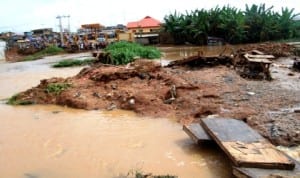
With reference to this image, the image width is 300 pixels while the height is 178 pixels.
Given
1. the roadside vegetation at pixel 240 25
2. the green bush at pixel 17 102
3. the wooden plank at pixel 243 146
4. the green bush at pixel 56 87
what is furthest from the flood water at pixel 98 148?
the roadside vegetation at pixel 240 25

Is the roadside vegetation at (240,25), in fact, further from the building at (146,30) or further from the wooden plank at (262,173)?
the wooden plank at (262,173)

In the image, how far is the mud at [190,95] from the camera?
7.14 meters

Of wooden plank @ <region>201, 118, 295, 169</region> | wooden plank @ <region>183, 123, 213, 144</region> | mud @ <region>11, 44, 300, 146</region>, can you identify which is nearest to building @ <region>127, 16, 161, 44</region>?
mud @ <region>11, 44, 300, 146</region>

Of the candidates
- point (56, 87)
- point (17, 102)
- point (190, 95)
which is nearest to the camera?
point (190, 95)

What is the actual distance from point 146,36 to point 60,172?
116 ft

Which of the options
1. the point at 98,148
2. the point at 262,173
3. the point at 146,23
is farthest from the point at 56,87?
A: the point at 146,23

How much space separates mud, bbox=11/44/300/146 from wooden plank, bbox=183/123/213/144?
1.06m

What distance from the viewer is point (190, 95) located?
928 cm

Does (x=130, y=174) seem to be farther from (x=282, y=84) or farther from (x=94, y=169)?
(x=282, y=84)

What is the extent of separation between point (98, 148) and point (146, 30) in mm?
41017

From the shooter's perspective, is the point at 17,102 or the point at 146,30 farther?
the point at 146,30

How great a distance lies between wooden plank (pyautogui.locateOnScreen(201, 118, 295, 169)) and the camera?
185 inches

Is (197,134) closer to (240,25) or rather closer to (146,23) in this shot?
(240,25)

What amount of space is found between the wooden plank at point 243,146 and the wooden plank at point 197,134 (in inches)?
3.2
